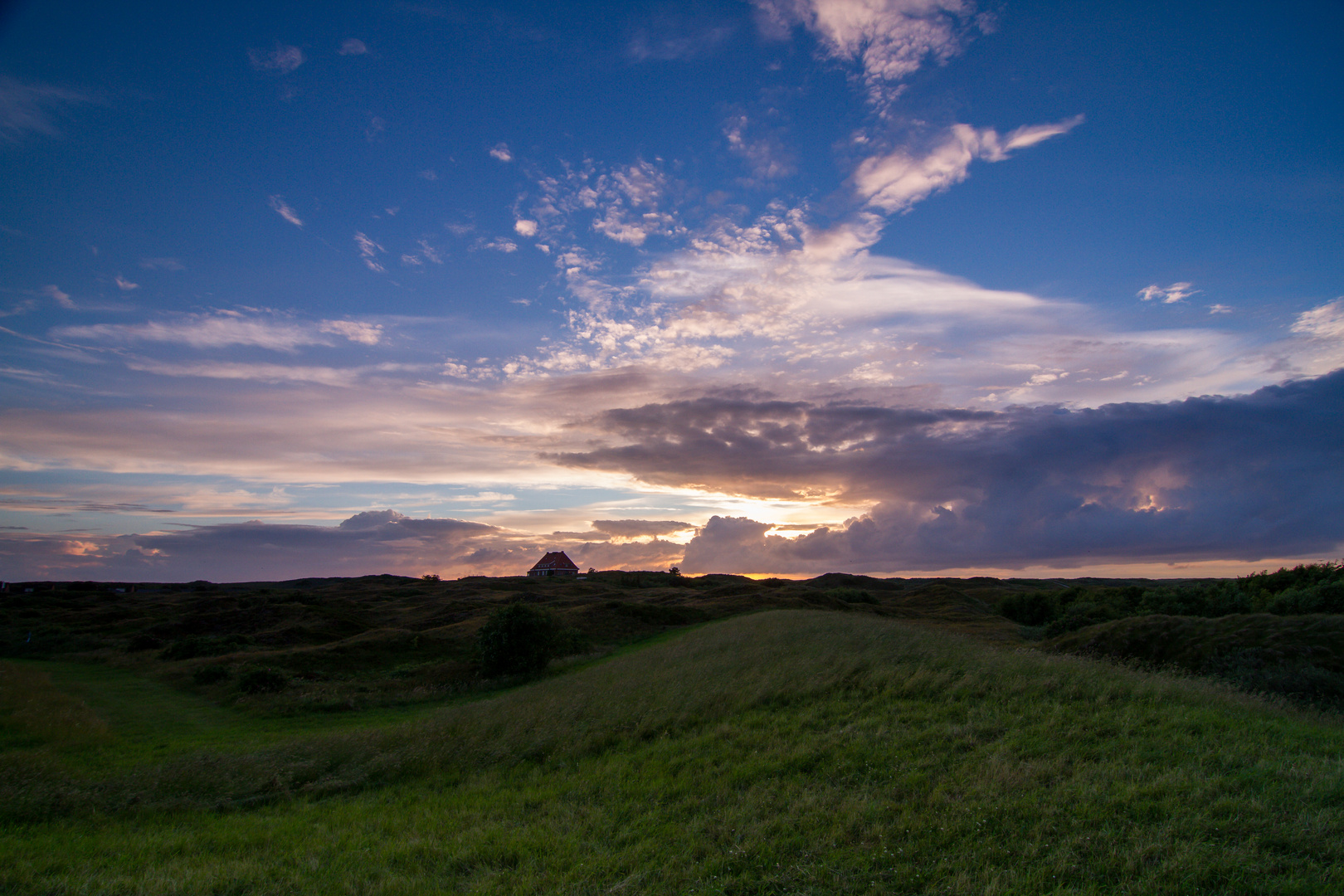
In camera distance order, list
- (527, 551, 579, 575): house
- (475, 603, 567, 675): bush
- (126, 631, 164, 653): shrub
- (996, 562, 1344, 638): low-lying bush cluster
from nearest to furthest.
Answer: (996, 562, 1344, 638): low-lying bush cluster → (475, 603, 567, 675): bush → (126, 631, 164, 653): shrub → (527, 551, 579, 575): house

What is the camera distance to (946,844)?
8.12 m

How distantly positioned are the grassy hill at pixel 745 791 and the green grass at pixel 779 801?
0.05 meters

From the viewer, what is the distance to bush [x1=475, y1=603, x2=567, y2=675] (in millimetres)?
34219

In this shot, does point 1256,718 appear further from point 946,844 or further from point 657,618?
point 657,618

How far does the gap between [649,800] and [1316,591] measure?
97.1ft

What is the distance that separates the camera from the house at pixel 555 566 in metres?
135

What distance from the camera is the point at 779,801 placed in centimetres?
1017

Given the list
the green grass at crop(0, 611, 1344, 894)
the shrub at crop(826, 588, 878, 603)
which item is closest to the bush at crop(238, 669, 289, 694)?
the green grass at crop(0, 611, 1344, 894)

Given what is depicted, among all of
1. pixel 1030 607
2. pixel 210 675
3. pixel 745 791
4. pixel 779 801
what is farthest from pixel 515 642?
pixel 1030 607

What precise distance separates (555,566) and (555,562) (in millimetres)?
1263

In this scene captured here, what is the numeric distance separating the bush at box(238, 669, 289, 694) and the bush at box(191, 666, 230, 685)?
3207mm

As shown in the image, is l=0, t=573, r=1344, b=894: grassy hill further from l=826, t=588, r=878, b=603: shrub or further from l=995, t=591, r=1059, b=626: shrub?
l=826, t=588, r=878, b=603: shrub

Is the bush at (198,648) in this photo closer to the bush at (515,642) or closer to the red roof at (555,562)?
the bush at (515,642)

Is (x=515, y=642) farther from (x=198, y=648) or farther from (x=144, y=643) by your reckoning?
(x=144, y=643)
